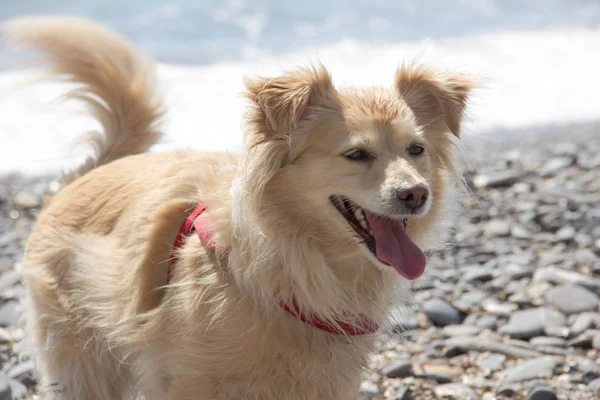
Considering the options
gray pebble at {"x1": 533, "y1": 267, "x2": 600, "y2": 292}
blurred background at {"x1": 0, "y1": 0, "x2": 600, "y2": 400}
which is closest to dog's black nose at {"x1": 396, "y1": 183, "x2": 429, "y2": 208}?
blurred background at {"x1": 0, "y1": 0, "x2": 600, "y2": 400}

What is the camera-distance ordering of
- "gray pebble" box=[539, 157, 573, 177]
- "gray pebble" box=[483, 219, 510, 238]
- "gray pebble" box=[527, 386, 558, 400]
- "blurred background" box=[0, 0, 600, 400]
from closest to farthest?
"gray pebble" box=[527, 386, 558, 400] → "blurred background" box=[0, 0, 600, 400] → "gray pebble" box=[483, 219, 510, 238] → "gray pebble" box=[539, 157, 573, 177]

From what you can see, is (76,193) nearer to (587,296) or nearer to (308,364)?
(308,364)

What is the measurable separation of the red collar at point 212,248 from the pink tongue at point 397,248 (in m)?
0.34

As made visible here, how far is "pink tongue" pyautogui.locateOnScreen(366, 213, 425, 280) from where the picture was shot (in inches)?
112

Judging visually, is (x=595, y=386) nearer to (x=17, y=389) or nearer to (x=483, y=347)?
(x=483, y=347)

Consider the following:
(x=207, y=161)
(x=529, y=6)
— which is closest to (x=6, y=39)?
(x=207, y=161)

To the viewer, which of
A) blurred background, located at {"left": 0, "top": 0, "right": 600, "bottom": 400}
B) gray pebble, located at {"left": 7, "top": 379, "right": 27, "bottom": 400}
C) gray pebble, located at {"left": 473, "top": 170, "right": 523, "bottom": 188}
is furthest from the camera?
gray pebble, located at {"left": 473, "top": 170, "right": 523, "bottom": 188}

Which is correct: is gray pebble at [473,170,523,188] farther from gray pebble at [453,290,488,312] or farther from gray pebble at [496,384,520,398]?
gray pebble at [496,384,520,398]

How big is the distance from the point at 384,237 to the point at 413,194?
26cm

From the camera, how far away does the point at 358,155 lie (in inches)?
113

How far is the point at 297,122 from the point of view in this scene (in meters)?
2.91

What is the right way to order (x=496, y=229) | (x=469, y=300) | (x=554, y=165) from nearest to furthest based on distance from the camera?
(x=469, y=300), (x=496, y=229), (x=554, y=165)

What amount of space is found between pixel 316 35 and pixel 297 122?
16.4 metres

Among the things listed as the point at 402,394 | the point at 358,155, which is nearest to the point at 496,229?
the point at 402,394
